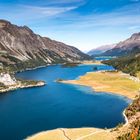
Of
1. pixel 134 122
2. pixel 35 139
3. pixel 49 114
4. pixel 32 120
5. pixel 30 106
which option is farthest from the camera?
pixel 30 106

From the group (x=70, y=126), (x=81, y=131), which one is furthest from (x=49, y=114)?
(x=81, y=131)

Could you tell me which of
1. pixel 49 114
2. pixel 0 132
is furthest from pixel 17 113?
pixel 0 132

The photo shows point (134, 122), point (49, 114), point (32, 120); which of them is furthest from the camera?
point (49, 114)

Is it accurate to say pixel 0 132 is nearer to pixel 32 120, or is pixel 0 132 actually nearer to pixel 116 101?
pixel 32 120

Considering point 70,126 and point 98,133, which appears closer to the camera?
point 98,133

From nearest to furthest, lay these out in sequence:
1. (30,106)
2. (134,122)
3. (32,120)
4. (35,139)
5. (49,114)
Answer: (35,139)
(134,122)
(32,120)
(49,114)
(30,106)

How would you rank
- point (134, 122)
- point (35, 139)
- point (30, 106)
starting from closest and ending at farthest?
point (35, 139) → point (134, 122) → point (30, 106)

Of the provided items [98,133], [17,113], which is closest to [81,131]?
[98,133]

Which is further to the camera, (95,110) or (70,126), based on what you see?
(95,110)

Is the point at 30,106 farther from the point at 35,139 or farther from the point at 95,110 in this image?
the point at 35,139
